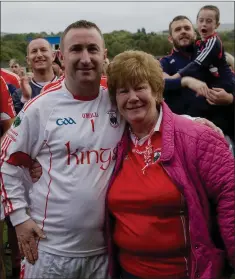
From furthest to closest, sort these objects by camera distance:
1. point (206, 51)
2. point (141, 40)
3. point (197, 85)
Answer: point (141, 40), point (206, 51), point (197, 85)

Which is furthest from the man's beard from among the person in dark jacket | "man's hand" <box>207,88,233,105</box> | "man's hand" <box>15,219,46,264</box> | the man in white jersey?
"man's hand" <box>15,219,46,264</box>

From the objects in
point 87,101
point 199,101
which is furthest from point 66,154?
point 199,101

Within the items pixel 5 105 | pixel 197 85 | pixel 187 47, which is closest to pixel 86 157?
pixel 5 105

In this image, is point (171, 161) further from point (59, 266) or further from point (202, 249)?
point (59, 266)

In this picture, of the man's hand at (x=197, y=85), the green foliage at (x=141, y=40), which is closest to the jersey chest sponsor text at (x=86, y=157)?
the green foliage at (x=141, y=40)

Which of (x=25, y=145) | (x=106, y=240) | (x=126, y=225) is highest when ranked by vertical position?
(x=25, y=145)

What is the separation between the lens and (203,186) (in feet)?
6.10

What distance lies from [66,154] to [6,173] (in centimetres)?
38

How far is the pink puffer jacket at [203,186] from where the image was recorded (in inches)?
71.6

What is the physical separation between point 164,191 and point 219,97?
1464mm

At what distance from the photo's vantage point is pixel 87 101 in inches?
82.5

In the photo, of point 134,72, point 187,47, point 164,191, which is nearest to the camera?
point 164,191

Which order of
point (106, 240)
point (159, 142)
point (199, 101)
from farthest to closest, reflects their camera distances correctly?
point (199, 101), point (106, 240), point (159, 142)

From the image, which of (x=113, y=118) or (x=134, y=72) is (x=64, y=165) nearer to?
(x=113, y=118)
